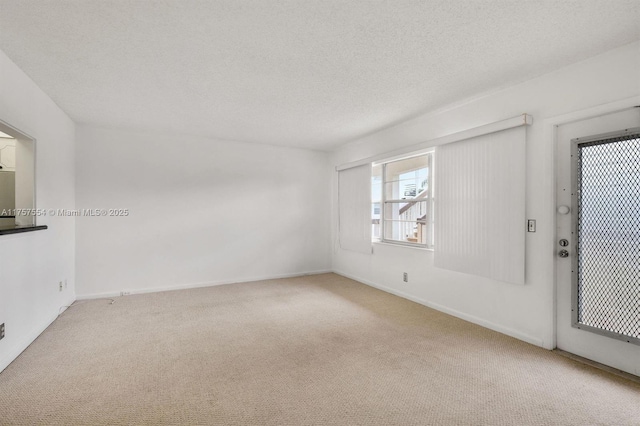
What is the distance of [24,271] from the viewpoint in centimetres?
277

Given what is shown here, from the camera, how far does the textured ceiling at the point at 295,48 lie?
76.1 inches

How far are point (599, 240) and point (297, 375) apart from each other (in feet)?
8.72

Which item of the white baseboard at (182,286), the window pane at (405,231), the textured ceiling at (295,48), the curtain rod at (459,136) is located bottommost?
the white baseboard at (182,286)

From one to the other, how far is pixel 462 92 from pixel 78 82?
3.94 metres

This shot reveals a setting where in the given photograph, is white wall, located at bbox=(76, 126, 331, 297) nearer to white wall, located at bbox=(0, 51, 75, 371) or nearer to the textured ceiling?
white wall, located at bbox=(0, 51, 75, 371)

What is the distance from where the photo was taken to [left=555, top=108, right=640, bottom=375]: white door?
2275 millimetres

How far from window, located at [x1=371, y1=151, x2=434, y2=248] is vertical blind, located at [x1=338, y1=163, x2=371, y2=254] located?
109 millimetres

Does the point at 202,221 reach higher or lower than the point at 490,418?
higher

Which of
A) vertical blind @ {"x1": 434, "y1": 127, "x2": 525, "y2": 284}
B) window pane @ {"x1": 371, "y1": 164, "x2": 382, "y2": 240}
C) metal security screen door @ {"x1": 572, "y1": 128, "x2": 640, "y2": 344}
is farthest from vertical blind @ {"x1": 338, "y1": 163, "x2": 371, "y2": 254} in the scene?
metal security screen door @ {"x1": 572, "y1": 128, "x2": 640, "y2": 344}

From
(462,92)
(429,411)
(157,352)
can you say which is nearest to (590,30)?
(462,92)

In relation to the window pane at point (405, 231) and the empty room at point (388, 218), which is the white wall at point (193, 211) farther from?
the window pane at point (405, 231)

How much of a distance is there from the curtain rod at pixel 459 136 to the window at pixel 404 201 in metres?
0.16

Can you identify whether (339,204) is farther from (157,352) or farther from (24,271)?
(24,271)

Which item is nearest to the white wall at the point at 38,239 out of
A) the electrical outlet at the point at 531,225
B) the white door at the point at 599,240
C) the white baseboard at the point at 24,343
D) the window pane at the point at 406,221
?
the white baseboard at the point at 24,343
